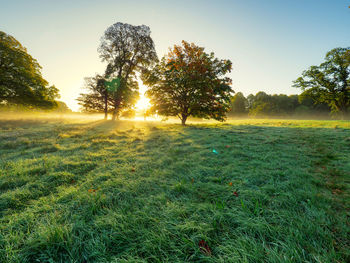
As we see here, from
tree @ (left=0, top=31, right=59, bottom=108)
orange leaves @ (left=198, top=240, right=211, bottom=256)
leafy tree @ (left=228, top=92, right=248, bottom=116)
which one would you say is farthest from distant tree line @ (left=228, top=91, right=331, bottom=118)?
orange leaves @ (left=198, top=240, right=211, bottom=256)

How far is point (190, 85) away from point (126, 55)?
14448 mm

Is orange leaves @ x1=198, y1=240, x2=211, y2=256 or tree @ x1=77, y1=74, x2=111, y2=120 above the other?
tree @ x1=77, y1=74, x2=111, y2=120

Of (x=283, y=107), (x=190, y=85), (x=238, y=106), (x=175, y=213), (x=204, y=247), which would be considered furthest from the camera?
(x=238, y=106)

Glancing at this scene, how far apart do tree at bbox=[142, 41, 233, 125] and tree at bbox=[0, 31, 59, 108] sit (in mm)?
13973

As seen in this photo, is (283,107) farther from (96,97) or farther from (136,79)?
→ (96,97)

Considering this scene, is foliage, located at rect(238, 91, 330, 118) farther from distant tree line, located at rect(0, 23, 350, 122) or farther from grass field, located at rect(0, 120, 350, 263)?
grass field, located at rect(0, 120, 350, 263)

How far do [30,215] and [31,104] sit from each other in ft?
75.3

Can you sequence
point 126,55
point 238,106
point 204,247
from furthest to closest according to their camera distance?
point 238,106 → point 126,55 → point 204,247

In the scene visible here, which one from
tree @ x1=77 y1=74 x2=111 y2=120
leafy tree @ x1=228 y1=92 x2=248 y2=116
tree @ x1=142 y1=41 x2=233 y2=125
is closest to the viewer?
tree @ x1=142 y1=41 x2=233 y2=125

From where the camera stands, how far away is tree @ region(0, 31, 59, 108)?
15.1 meters

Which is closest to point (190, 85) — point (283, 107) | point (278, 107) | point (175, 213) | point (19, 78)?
point (175, 213)

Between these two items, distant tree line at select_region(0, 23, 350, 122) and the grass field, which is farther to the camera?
distant tree line at select_region(0, 23, 350, 122)

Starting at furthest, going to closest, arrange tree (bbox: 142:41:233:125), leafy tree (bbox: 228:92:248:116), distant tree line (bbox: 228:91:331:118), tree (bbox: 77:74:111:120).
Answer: leafy tree (bbox: 228:92:248:116), distant tree line (bbox: 228:91:331:118), tree (bbox: 77:74:111:120), tree (bbox: 142:41:233:125)

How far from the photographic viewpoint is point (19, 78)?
51.2 ft
